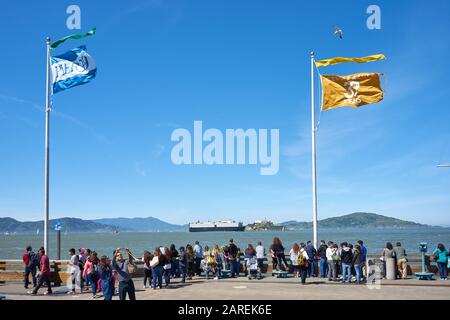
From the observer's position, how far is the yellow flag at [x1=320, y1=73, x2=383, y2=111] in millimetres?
23875

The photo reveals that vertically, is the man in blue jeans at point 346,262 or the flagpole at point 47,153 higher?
the flagpole at point 47,153

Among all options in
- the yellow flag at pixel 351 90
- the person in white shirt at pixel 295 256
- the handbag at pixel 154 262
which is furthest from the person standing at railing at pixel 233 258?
the yellow flag at pixel 351 90

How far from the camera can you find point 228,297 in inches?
669

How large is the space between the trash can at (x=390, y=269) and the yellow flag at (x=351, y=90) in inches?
304

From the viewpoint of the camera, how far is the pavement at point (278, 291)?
55.6ft

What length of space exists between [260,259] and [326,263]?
319cm

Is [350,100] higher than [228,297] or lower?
higher

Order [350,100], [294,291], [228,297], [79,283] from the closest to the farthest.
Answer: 1. [228,297]
2. [294,291]
3. [79,283]
4. [350,100]

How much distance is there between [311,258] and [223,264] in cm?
449

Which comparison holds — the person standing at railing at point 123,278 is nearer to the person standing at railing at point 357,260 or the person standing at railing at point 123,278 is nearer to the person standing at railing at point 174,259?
the person standing at railing at point 174,259

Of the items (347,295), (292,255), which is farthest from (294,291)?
(292,255)

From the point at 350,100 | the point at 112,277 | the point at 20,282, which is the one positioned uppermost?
the point at 350,100
